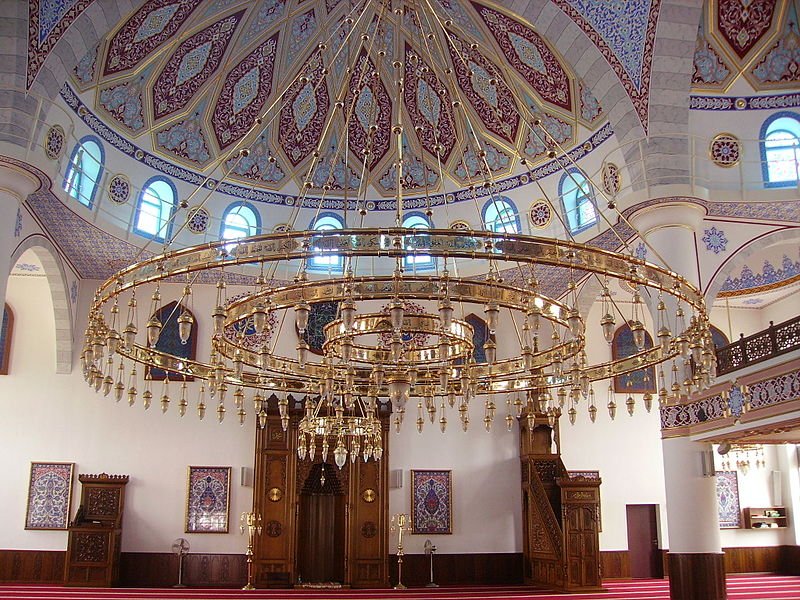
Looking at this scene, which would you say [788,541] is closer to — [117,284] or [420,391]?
[420,391]

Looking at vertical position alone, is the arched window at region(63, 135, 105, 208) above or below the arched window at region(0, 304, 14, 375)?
above

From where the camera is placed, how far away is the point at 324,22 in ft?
38.4

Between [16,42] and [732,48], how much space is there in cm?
810

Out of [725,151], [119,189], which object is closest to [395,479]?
[119,189]

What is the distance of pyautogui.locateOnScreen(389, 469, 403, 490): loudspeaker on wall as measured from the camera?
42.7ft

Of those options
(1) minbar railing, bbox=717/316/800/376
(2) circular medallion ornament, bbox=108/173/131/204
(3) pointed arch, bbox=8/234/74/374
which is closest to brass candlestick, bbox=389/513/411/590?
(3) pointed arch, bbox=8/234/74/374

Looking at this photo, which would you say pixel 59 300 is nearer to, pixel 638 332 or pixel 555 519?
pixel 555 519

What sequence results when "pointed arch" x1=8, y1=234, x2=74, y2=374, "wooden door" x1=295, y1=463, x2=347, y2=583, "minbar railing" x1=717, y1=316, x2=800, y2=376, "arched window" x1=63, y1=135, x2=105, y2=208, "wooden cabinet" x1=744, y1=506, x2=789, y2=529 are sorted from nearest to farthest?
"minbar railing" x1=717, y1=316, x2=800, y2=376 → "arched window" x1=63, y1=135, x2=105, y2=208 → "pointed arch" x1=8, y1=234, x2=74, y2=374 → "wooden door" x1=295, y1=463, x2=347, y2=583 → "wooden cabinet" x1=744, y1=506, x2=789, y2=529

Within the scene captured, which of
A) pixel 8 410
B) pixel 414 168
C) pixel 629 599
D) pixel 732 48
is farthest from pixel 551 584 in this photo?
pixel 8 410

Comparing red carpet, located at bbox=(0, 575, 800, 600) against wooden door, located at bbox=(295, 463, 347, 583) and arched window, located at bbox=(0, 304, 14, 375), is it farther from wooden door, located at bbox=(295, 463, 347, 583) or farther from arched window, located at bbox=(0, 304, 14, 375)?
arched window, located at bbox=(0, 304, 14, 375)

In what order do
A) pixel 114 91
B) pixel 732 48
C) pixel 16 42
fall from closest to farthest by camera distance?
pixel 16 42 → pixel 732 48 → pixel 114 91

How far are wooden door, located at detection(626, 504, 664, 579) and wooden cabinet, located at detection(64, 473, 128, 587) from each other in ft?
26.9

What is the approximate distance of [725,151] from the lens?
10.1m

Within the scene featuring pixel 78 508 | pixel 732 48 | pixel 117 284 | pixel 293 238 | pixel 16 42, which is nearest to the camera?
pixel 293 238
